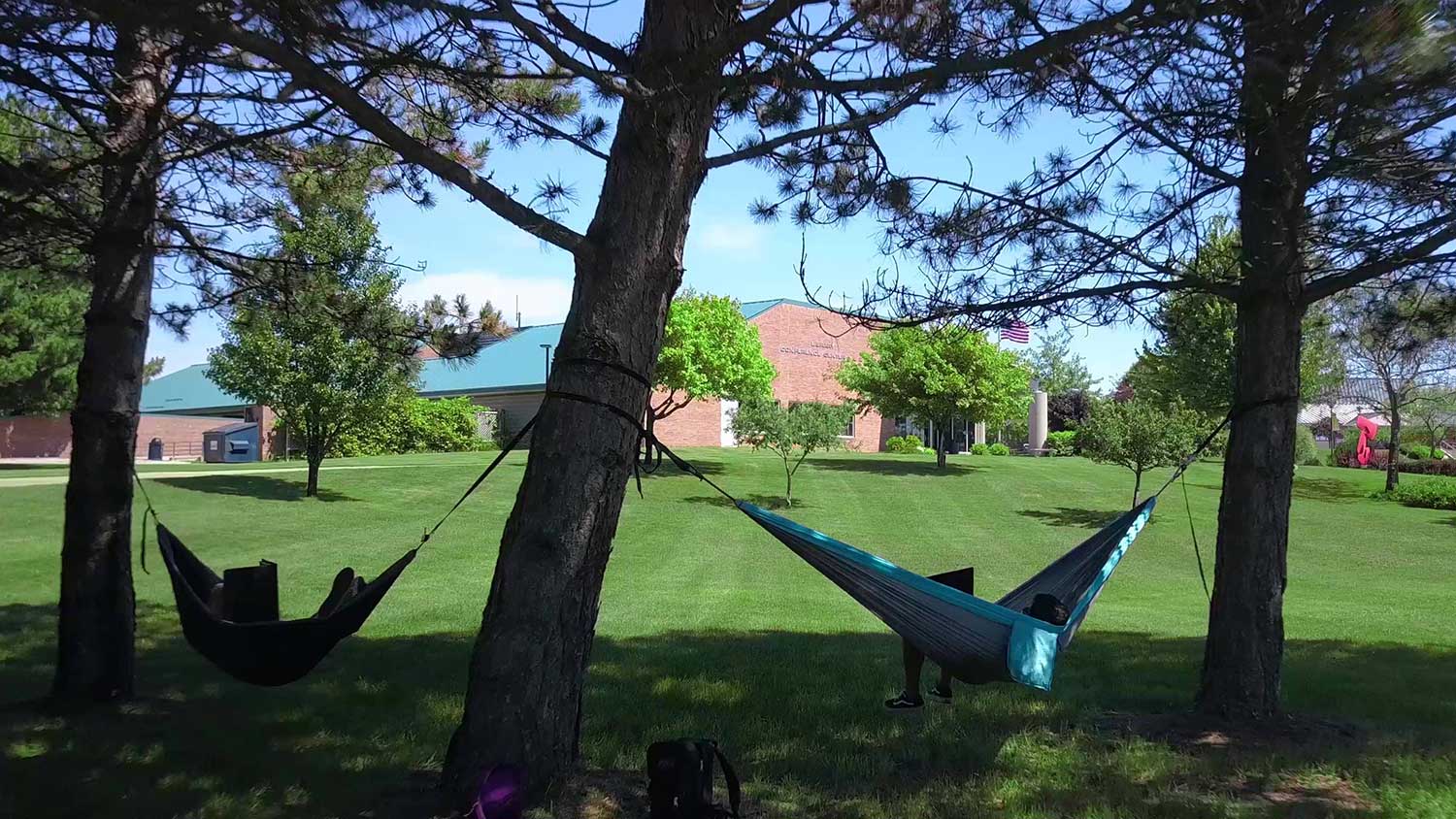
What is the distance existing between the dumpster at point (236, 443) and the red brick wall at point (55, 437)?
3.17 metres

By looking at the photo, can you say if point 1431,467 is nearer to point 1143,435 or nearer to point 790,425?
point 1143,435

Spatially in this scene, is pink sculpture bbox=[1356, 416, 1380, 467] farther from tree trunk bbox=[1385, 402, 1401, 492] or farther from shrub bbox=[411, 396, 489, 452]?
shrub bbox=[411, 396, 489, 452]

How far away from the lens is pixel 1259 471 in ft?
15.9

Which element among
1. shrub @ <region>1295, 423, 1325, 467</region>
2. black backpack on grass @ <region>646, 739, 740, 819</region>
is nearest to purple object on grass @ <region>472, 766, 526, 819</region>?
black backpack on grass @ <region>646, 739, 740, 819</region>

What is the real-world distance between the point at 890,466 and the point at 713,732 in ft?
87.3

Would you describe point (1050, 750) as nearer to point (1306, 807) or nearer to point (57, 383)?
point (1306, 807)

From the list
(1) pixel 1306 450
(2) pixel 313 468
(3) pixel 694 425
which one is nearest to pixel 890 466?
(3) pixel 694 425

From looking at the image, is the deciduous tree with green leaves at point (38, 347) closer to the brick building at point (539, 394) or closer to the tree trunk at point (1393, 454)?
the brick building at point (539, 394)

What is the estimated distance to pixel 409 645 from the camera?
7.01 m

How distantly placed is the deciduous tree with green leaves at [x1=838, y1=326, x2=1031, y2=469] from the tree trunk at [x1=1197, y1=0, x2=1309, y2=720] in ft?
73.7

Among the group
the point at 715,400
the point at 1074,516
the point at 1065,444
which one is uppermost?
the point at 715,400

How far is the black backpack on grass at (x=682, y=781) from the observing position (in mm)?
3285

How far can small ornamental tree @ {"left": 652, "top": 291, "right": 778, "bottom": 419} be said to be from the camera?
85.1 feet

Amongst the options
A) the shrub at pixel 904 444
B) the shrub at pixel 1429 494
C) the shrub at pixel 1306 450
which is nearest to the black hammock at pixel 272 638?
the shrub at pixel 1429 494
